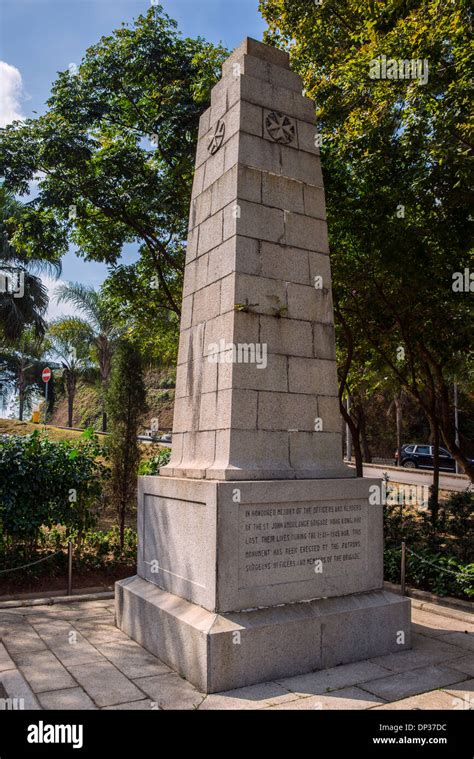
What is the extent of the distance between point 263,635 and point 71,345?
38.3 metres

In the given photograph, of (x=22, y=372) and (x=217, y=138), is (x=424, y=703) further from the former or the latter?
(x=22, y=372)

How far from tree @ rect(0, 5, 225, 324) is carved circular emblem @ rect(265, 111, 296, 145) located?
20.0 feet

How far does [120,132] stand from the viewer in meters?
13.5

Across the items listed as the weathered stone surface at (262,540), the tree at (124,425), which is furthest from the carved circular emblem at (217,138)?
the tree at (124,425)

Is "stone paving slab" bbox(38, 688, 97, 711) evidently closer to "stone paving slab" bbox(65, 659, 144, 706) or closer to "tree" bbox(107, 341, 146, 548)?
"stone paving slab" bbox(65, 659, 144, 706)

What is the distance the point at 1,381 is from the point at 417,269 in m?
50.2

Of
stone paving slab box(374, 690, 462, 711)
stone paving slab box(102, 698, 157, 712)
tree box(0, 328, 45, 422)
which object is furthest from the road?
tree box(0, 328, 45, 422)

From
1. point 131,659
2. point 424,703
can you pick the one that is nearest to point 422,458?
point 131,659

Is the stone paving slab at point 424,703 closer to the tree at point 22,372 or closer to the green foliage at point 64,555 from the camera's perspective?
the green foliage at point 64,555

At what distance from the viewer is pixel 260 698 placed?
4875 millimetres

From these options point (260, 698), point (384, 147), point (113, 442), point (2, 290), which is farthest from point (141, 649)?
point (2, 290)

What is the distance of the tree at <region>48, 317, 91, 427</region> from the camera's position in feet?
121

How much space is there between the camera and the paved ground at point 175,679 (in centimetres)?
476

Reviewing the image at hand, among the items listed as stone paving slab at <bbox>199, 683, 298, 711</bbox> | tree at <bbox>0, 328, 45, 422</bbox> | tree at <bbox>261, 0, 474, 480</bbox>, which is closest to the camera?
stone paving slab at <bbox>199, 683, 298, 711</bbox>
